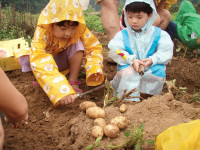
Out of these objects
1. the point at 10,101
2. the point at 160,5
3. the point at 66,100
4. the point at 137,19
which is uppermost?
the point at 160,5

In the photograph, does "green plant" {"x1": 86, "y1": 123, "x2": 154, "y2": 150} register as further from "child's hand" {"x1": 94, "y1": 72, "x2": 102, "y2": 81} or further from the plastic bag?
"child's hand" {"x1": 94, "y1": 72, "x2": 102, "y2": 81}

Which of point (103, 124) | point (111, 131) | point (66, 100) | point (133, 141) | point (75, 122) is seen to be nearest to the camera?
point (133, 141)

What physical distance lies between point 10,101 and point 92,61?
4.96 ft

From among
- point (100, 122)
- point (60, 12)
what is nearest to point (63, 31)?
point (60, 12)

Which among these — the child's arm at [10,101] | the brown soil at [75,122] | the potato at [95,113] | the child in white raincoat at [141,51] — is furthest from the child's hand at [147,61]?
the child's arm at [10,101]

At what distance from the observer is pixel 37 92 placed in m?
2.30

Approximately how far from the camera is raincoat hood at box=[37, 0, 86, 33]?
2.15 metres

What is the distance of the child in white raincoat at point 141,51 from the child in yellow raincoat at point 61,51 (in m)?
0.31

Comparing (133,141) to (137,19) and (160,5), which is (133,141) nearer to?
(137,19)

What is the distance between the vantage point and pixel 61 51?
8.54 feet

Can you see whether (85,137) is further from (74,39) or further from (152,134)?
(74,39)

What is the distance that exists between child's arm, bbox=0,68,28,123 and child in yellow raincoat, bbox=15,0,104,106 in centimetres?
76

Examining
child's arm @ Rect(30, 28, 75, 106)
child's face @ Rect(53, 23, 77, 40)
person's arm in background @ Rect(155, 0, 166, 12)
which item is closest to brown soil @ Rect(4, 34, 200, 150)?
child's arm @ Rect(30, 28, 75, 106)

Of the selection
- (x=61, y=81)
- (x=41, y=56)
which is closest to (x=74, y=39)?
(x=41, y=56)
